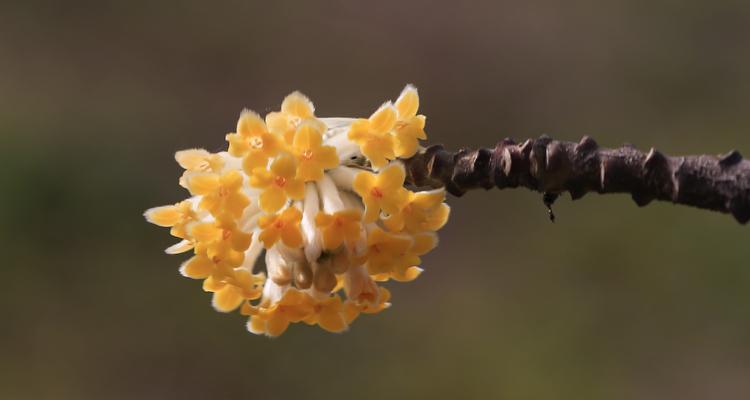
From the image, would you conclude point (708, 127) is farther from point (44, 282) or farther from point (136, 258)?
point (44, 282)

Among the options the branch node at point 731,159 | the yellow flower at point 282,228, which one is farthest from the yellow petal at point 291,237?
the branch node at point 731,159

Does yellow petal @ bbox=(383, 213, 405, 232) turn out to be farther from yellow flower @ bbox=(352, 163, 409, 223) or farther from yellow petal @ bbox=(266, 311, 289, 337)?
yellow petal @ bbox=(266, 311, 289, 337)

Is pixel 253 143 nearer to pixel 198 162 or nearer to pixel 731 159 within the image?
pixel 198 162

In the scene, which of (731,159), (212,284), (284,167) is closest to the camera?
(731,159)

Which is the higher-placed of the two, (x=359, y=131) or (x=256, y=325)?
(x=359, y=131)

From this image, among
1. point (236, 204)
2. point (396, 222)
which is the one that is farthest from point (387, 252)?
point (236, 204)

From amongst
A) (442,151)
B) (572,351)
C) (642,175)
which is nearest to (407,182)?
(442,151)

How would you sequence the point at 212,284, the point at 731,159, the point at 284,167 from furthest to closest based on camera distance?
the point at 212,284
the point at 284,167
the point at 731,159
